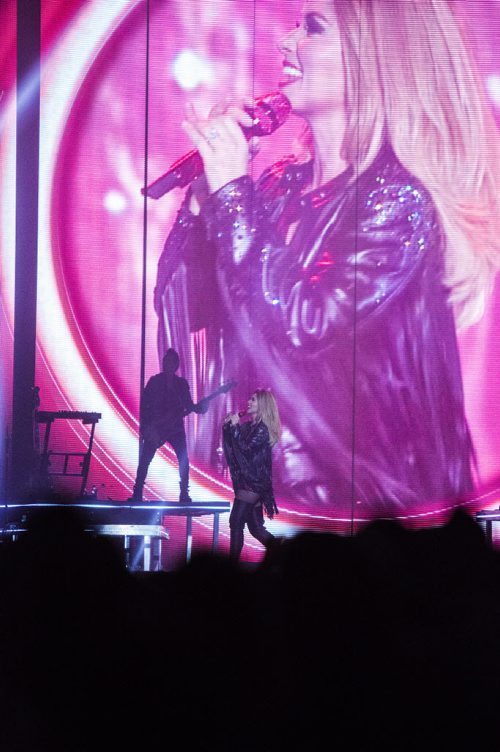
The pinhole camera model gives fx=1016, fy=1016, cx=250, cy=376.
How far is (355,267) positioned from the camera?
7.01 metres

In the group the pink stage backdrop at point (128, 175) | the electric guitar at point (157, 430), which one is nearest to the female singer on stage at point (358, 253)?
the pink stage backdrop at point (128, 175)

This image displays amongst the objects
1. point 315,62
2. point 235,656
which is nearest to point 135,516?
point 315,62

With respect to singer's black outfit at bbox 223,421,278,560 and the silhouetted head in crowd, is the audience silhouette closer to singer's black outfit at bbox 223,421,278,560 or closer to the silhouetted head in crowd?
singer's black outfit at bbox 223,421,278,560

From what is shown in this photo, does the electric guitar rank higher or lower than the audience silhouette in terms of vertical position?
higher

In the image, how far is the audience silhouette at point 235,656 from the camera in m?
1.38

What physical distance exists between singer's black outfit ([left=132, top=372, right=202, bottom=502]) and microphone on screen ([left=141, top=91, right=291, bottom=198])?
1.31 metres

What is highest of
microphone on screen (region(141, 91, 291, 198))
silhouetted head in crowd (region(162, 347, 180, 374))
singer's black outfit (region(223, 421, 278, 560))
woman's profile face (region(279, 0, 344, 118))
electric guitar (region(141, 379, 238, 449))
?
woman's profile face (region(279, 0, 344, 118))

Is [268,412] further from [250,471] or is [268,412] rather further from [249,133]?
[249,133]

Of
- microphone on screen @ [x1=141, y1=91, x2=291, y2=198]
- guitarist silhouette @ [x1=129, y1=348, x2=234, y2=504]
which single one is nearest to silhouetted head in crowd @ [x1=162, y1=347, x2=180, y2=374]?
guitarist silhouette @ [x1=129, y1=348, x2=234, y2=504]

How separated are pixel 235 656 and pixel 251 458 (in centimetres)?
431

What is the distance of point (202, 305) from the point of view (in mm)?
7012

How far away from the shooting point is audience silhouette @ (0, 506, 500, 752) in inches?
54.4

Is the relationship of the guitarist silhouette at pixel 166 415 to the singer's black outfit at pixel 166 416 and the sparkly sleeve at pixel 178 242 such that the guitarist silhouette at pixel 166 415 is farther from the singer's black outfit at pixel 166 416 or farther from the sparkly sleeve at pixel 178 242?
the sparkly sleeve at pixel 178 242

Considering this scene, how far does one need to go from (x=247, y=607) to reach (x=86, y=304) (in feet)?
18.4
